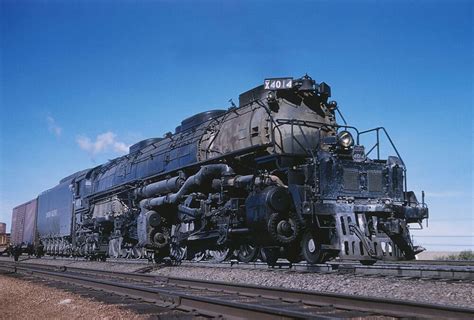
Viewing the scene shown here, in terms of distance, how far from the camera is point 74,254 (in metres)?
23.2

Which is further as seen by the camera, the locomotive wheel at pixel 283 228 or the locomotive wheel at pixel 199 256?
the locomotive wheel at pixel 199 256

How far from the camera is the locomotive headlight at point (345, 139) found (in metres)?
11.2

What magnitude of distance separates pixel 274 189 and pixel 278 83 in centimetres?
289

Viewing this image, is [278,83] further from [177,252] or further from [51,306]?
[51,306]

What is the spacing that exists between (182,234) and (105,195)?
7748mm

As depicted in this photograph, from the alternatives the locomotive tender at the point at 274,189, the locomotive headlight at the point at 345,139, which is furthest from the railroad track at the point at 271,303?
the locomotive headlight at the point at 345,139

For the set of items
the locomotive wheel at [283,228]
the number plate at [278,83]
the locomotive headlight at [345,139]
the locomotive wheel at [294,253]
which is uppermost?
the number plate at [278,83]

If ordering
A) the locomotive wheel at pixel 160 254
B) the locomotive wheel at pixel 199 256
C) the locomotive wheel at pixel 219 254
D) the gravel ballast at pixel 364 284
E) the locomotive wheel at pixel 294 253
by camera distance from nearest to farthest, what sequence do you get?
the gravel ballast at pixel 364 284 → the locomotive wheel at pixel 294 253 → the locomotive wheel at pixel 219 254 → the locomotive wheel at pixel 199 256 → the locomotive wheel at pixel 160 254

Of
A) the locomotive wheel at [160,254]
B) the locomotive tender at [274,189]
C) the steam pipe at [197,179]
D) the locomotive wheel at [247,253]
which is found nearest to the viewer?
the locomotive tender at [274,189]

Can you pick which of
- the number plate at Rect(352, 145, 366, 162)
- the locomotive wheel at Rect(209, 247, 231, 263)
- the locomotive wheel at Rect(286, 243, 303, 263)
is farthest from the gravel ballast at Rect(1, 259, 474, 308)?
the number plate at Rect(352, 145, 366, 162)

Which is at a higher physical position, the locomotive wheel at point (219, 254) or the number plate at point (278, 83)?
the number plate at point (278, 83)

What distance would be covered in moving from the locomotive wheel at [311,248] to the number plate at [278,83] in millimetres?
3661

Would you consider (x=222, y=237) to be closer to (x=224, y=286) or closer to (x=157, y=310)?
(x=224, y=286)

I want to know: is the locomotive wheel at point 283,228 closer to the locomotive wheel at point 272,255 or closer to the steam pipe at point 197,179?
the locomotive wheel at point 272,255
